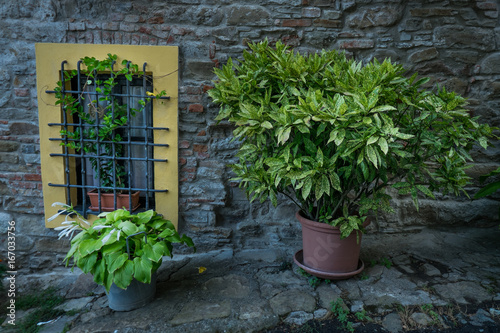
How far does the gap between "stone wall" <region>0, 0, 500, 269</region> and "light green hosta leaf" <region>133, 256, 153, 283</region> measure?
0.88m

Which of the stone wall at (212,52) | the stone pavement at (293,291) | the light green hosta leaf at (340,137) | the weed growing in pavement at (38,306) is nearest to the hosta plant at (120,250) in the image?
the stone pavement at (293,291)

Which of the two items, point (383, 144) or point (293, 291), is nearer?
point (383, 144)

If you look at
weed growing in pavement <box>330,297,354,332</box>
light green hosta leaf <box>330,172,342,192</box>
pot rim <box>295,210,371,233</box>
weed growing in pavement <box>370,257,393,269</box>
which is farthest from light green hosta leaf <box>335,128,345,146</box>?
weed growing in pavement <box>370,257,393,269</box>

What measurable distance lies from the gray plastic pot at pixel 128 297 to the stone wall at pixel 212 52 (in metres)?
0.80

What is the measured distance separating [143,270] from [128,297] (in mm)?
300

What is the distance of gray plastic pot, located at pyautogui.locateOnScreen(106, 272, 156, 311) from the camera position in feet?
7.69

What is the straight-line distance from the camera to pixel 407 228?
3.33 m

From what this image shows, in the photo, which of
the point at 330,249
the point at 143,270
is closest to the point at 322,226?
the point at 330,249

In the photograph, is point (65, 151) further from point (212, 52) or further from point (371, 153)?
point (371, 153)

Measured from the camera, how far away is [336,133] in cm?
203

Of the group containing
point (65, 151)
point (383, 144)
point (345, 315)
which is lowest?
point (345, 315)

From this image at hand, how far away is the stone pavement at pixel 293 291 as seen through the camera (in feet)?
7.30

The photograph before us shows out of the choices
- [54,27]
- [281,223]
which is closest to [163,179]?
[281,223]

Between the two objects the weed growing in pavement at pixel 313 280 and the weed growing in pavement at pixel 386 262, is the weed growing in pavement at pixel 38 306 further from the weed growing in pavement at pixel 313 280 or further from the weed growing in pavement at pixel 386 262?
the weed growing in pavement at pixel 386 262
